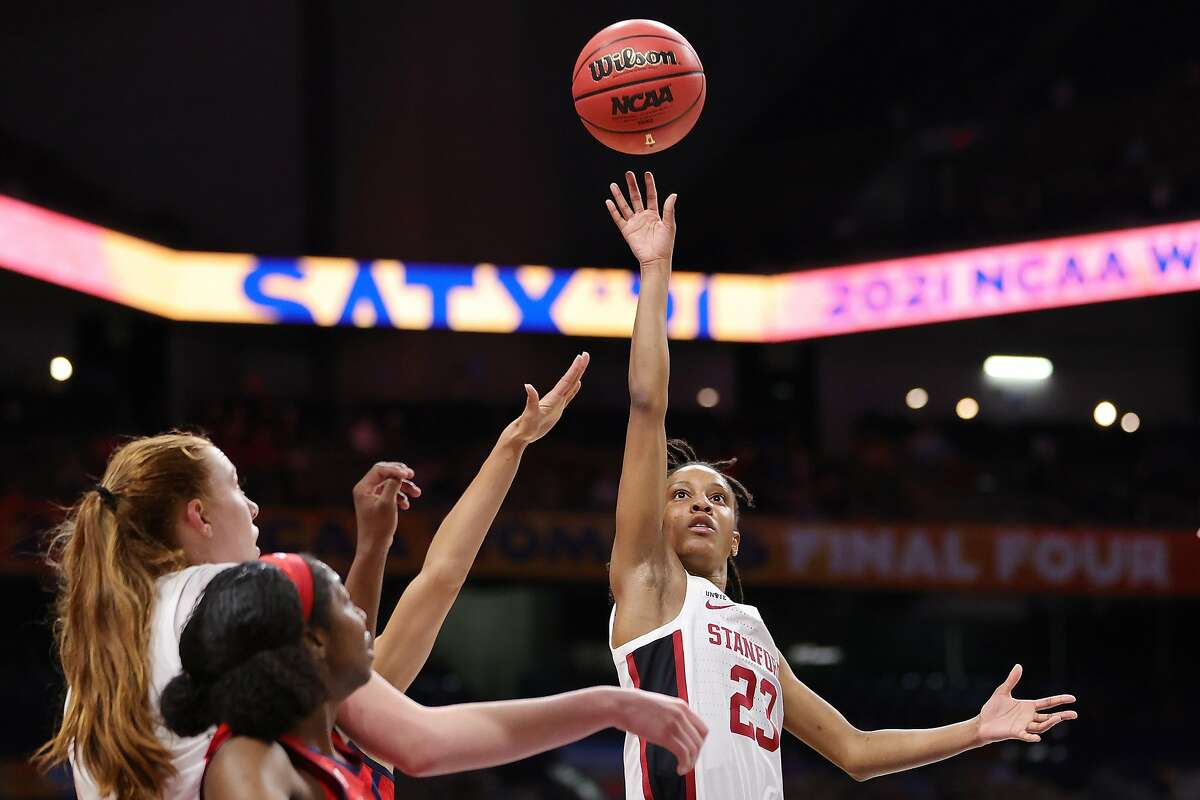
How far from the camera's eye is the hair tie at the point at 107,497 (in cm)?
238

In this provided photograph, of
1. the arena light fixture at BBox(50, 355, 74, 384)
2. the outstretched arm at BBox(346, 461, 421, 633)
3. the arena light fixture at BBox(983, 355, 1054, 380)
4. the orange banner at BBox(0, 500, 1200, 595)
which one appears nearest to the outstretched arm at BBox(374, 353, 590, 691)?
the outstretched arm at BBox(346, 461, 421, 633)

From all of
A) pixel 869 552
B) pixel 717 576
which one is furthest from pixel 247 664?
pixel 869 552

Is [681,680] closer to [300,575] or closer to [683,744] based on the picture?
[683,744]

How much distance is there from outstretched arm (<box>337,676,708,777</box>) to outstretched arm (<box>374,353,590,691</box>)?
27.6 inches

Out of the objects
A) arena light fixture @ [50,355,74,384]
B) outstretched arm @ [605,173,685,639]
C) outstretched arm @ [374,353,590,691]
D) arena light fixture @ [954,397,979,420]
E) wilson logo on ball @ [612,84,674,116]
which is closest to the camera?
outstretched arm @ [374,353,590,691]

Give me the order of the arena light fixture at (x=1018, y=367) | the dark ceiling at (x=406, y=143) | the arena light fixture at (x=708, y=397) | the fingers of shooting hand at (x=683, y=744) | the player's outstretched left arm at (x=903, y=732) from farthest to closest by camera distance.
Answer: the arena light fixture at (x=1018, y=367) → the arena light fixture at (x=708, y=397) → the dark ceiling at (x=406, y=143) → the player's outstretched left arm at (x=903, y=732) → the fingers of shooting hand at (x=683, y=744)

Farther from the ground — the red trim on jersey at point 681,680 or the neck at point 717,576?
the neck at point 717,576

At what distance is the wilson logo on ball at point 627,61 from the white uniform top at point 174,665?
2.55 m

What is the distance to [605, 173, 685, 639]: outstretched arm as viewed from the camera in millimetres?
3299

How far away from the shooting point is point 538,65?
1524 centimetres

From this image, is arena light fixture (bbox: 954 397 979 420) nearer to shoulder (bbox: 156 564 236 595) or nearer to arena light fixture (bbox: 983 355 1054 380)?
arena light fixture (bbox: 983 355 1054 380)

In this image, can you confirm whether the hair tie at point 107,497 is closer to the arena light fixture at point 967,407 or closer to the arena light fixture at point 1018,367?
the arena light fixture at point 967,407

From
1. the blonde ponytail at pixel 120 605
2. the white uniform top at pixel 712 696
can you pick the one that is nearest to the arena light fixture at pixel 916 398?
the white uniform top at pixel 712 696

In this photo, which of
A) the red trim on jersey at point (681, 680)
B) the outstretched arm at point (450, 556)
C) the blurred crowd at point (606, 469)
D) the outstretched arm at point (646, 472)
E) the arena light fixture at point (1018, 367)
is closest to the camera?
the outstretched arm at point (450, 556)
